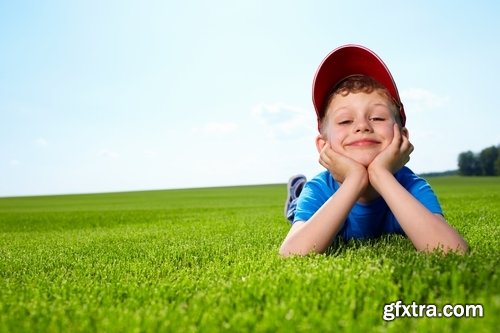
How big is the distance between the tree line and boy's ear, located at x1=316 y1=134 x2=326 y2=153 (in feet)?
368

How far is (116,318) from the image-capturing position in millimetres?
2139

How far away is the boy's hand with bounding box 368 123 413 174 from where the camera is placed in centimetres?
369

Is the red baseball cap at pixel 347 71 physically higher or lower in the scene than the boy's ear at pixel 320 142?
higher

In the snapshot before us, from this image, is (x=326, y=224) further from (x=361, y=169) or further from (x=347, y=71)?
(x=347, y=71)

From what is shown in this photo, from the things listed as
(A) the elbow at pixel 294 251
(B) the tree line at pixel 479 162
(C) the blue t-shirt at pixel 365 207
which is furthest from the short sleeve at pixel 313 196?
(B) the tree line at pixel 479 162

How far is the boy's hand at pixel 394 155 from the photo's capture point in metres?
3.69

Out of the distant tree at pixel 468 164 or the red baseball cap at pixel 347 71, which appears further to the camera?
the distant tree at pixel 468 164

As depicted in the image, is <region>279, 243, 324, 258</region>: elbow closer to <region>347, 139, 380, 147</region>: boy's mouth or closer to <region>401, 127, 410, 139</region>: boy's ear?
<region>347, 139, 380, 147</region>: boy's mouth

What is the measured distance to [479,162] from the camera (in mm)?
107062

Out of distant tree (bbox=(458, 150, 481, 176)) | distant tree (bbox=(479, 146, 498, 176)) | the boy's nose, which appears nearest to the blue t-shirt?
the boy's nose

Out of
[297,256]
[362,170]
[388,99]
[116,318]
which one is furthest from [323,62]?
[116,318]

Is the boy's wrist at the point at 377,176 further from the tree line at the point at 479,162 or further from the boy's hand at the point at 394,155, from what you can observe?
the tree line at the point at 479,162

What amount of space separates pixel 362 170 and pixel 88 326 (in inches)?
97.1

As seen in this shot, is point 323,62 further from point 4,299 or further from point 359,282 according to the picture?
point 4,299
